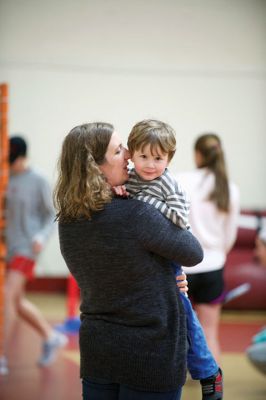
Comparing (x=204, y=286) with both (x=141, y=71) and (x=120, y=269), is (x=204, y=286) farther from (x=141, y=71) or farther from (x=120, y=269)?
(x=141, y=71)

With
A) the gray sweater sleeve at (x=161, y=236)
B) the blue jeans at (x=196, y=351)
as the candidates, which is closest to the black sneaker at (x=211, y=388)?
the blue jeans at (x=196, y=351)

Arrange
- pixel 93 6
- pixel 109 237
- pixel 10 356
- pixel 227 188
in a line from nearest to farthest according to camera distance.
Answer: pixel 109 237, pixel 227 188, pixel 10 356, pixel 93 6

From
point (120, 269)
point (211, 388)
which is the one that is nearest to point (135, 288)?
point (120, 269)

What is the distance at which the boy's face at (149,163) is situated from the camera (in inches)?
97.3

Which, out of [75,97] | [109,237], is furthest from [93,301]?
[75,97]

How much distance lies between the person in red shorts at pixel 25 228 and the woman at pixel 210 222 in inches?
57.8

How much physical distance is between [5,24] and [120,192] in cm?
761

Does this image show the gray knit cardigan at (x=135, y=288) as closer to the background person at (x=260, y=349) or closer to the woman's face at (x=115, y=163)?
the woman's face at (x=115, y=163)

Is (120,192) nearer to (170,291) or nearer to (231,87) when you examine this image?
(170,291)

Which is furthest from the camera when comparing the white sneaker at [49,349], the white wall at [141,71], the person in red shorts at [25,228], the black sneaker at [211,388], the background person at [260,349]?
the white wall at [141,71]

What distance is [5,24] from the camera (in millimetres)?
9539

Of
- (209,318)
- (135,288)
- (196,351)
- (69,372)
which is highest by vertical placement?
(135,288)

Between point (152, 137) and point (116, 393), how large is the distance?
35.2 inches

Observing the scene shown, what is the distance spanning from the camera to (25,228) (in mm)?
5914
